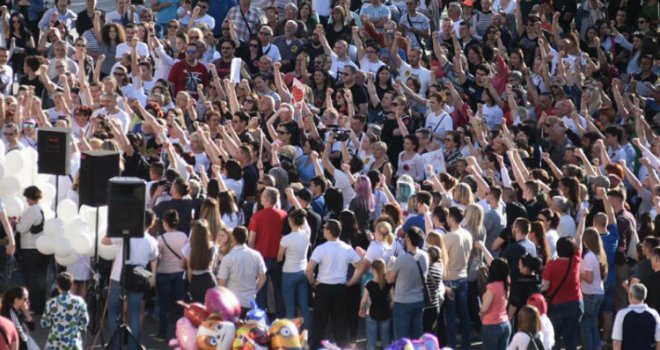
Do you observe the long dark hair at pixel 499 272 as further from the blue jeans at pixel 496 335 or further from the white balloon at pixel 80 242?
the white balloon at pixel 80 242

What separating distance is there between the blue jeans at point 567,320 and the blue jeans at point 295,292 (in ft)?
7.86

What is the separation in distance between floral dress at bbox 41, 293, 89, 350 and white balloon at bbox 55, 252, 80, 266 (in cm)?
180

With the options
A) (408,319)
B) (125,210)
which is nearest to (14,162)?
(125,210)

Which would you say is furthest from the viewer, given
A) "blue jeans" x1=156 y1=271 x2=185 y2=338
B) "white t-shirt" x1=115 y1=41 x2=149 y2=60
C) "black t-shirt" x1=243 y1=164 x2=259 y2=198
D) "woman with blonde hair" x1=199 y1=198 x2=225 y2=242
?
"white t-shirt" x1=115 y1=41 x2=149 y2=60

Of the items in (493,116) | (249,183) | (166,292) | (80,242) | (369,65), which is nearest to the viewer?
(80,242)

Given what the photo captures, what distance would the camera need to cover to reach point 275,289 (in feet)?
54.3

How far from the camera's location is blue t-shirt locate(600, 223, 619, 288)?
16.0 metres

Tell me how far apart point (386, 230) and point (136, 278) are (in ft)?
7.85

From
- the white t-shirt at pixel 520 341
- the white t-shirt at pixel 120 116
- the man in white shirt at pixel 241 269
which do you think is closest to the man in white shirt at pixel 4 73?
the white t-shirt at pixel 120 116

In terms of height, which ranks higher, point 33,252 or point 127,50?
point 127,50

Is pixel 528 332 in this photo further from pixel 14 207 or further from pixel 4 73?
pixel 4 73

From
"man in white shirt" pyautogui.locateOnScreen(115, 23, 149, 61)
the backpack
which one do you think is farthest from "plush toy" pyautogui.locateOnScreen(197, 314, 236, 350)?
"man in white shirt" pyautogui.locateOnScreen(115, 23, 149, 61)

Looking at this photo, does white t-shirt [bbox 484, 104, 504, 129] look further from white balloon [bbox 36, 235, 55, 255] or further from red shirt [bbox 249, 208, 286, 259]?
white balloon [bbox 36, 235, 55, 255]

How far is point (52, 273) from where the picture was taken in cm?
1678
